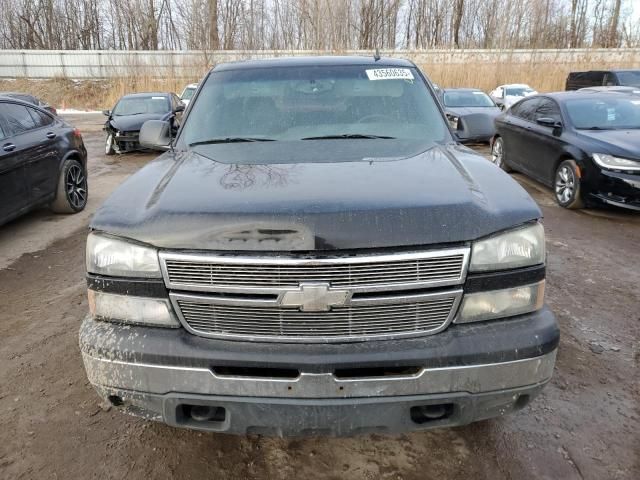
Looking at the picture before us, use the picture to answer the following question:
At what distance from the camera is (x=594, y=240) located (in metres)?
5.80

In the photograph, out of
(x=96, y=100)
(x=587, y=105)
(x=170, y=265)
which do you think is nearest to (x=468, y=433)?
(x=170, y=265)

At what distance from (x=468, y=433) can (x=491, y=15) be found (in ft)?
112

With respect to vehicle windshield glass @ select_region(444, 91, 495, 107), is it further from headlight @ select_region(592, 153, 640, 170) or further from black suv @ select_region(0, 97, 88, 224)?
black suv @ select_region(0, 97, 88, 224)

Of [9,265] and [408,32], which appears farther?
[408,32]

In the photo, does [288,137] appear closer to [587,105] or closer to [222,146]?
[222,146]

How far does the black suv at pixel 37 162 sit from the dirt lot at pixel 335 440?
2295mm

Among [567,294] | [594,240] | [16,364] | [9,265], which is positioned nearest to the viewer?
[16,364]

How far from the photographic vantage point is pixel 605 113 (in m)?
7.50

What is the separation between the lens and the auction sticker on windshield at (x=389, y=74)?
3465 millimetres

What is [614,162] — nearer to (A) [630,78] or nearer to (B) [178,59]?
(A) [630,78]

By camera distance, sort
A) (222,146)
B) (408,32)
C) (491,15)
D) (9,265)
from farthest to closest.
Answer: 1. (408,32)
2. (491,15)
3. (9,265)
4. (222,146)

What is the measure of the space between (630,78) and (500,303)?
61.5 feet

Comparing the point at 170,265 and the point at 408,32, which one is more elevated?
the point at 408,32

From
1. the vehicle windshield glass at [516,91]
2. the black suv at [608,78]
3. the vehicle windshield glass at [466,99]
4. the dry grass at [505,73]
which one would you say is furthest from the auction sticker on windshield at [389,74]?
the dry grass at [505,73]
